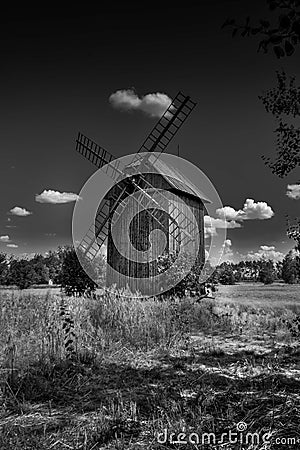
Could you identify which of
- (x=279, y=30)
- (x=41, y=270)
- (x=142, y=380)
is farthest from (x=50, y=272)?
(x=279, y=30)

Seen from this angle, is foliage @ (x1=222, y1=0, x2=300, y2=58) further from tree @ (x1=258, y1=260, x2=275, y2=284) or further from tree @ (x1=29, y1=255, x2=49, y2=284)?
tree @ (x1=29, y1=255, x2=49, y2=284)

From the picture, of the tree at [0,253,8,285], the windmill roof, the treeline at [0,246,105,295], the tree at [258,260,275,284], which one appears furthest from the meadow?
the tree at [258,260,275,284]

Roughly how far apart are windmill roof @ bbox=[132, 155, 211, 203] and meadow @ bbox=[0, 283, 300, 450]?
8736 mm

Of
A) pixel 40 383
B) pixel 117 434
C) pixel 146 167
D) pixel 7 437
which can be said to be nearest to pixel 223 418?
pixel 117 434

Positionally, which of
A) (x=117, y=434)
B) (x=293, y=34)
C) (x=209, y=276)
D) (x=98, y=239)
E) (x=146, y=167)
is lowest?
(x=117, y=434)

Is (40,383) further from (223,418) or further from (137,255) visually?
(137,255)

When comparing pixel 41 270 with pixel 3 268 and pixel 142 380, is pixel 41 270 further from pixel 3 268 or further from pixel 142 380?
pixel 142 380

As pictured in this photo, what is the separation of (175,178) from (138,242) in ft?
11.1

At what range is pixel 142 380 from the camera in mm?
4672

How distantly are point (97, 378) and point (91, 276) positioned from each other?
14.3m

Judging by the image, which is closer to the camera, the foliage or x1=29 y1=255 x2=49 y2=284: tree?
the foliage

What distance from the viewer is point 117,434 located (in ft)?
9.89

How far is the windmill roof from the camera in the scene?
53.9ft

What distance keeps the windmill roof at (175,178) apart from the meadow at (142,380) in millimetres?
8736
